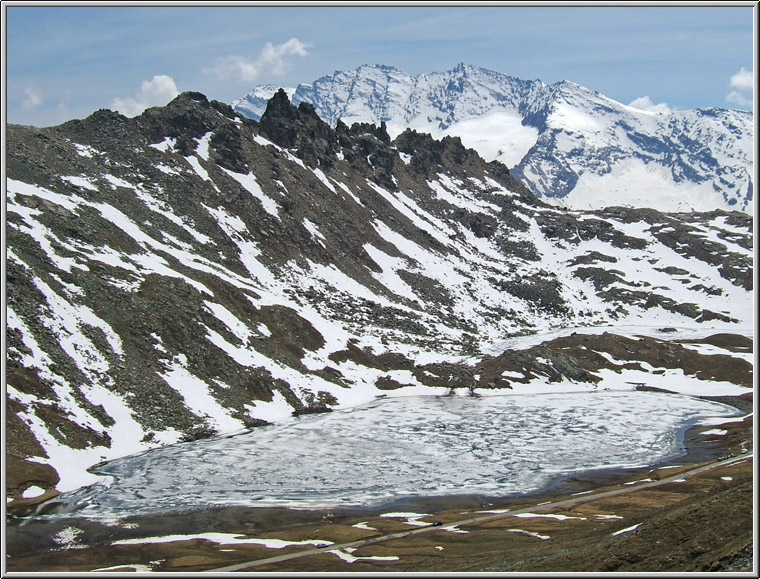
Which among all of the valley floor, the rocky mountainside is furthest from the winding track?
the rocky mountainside

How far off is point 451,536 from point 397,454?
31716mm

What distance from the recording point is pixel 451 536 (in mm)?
58250

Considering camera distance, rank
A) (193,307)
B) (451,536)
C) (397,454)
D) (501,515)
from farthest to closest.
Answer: (193,307), (397,454), (501,515), (451,536)

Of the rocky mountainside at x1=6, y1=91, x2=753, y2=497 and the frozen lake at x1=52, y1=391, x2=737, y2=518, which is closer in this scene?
the frozen lake at x1=52, y1=391, x2=737, y2=518

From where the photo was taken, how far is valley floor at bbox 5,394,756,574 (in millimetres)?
39375

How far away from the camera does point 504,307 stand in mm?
195375

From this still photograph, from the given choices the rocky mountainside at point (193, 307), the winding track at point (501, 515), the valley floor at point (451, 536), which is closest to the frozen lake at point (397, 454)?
the valley floor at point (451, 536)

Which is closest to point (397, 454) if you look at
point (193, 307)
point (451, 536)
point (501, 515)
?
point (501, 515)

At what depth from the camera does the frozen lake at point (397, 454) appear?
73188 mm

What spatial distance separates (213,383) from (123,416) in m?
16.6

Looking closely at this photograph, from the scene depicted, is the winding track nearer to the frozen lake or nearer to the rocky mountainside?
the frozen lake

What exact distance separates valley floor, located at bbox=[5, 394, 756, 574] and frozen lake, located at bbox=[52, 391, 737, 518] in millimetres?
5157

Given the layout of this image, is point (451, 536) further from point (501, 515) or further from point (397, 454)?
point (397, 454)

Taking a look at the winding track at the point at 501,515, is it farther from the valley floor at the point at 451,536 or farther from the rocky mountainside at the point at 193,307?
the rocky mountainside at the point at 193,307
